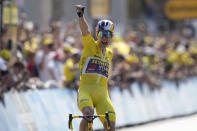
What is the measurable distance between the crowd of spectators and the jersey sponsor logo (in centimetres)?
261

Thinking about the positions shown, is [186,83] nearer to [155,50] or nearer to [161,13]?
[155,50]

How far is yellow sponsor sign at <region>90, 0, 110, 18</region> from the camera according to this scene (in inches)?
933

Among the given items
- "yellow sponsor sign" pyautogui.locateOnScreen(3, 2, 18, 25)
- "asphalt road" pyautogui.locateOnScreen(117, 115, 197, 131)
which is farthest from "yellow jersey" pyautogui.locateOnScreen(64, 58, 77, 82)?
"asphalt road" pyautogui.locateOnScreen(117, 115, 197, 131)

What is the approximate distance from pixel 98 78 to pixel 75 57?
4247 millimetres

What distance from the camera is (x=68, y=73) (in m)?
14.8

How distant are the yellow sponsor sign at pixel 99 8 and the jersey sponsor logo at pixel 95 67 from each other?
42.3ft

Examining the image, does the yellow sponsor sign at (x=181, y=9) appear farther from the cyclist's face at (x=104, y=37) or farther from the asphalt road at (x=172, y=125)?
the cyclist's face at (x=104, y=37)

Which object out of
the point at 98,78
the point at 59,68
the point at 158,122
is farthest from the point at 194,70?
the point at 98,78

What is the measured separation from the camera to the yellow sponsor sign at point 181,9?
26.3 meters

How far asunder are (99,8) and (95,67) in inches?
524

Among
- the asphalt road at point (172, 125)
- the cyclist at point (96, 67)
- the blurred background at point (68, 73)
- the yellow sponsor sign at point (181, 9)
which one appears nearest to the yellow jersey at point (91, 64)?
the cyclist at point (96, 67)

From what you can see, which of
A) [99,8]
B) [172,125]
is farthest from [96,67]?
[99,8]

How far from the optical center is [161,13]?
32562 mm

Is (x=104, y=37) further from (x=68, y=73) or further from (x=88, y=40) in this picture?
(x=68, y=73)
